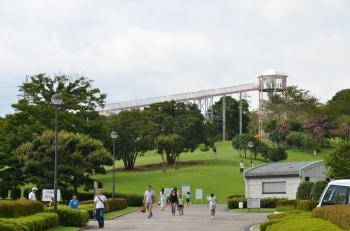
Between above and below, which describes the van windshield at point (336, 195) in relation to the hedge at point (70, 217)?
above

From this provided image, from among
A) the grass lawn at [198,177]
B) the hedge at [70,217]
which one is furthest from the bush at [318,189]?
the grass lawn at [198,177]

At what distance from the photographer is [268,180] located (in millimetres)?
58438

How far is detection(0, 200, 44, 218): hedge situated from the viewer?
80.4ft

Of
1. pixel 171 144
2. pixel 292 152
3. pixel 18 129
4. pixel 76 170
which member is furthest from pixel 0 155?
pixel 292 152

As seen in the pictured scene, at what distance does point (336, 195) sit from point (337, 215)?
18.5ft

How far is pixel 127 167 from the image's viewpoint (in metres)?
91.1

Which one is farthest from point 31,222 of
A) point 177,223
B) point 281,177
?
point 281,177

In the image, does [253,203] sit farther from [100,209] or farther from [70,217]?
[70,217]

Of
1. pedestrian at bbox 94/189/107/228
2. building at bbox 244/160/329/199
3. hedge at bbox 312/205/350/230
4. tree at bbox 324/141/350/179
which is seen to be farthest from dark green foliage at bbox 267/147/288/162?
hedge at bbox 312/205/350/230

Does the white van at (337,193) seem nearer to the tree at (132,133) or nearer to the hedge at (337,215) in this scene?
the hedge at (337,215)

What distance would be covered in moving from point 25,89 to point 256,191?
29268 millimetres

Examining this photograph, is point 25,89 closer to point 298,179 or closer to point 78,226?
point 298,179

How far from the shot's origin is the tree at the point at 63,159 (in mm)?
52031

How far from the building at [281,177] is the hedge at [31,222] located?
30.8 meters
